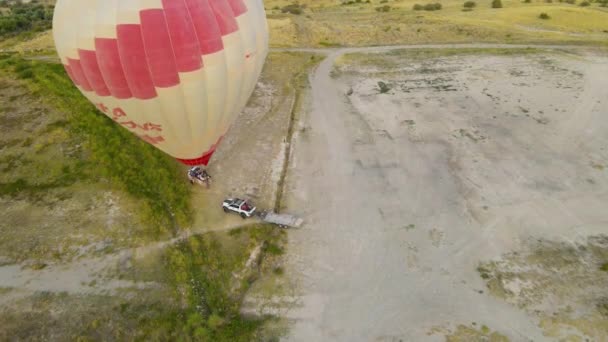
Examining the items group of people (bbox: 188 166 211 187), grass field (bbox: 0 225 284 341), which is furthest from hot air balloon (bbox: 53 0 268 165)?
grass field (bbox: 0 225 284 341)

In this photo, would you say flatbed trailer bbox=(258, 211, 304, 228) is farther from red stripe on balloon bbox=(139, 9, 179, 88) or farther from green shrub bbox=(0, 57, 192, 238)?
red stripe on balloon bbox=(139, 9, 179, 88)

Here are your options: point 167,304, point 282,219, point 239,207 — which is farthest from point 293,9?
point 167,304

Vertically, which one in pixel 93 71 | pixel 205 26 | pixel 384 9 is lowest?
pixel 384 9

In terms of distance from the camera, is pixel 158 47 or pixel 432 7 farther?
pixel 432 7

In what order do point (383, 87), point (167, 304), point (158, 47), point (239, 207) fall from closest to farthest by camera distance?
point (158, 47) → point (167, 304) → point (239, 207) → point (383, 87)

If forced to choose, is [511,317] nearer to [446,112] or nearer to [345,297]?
[345,297]

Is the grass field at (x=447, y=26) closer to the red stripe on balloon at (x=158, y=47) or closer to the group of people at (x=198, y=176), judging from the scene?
the group of people at (x=198, y=176)

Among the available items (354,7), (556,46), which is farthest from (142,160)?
(354,7)

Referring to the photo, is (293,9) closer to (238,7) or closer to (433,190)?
(433,190)
